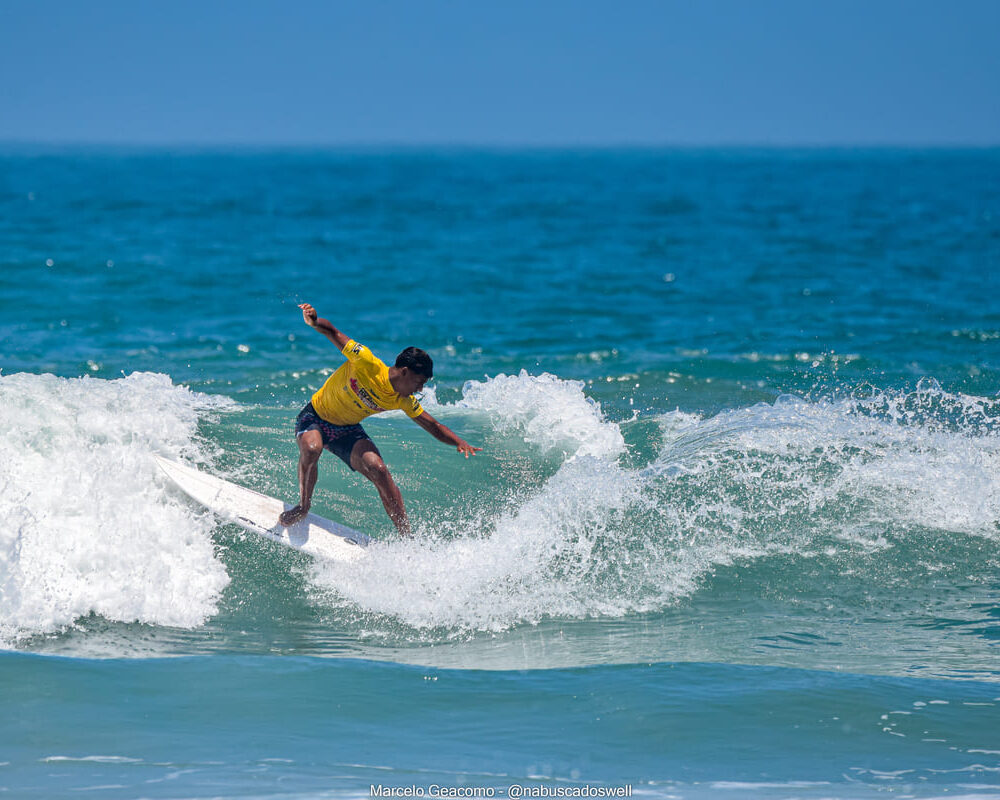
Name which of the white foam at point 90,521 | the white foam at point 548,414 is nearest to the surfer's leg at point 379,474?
the white foam at point 90,521

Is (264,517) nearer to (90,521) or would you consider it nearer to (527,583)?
(90,521)

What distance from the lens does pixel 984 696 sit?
5.61 meters

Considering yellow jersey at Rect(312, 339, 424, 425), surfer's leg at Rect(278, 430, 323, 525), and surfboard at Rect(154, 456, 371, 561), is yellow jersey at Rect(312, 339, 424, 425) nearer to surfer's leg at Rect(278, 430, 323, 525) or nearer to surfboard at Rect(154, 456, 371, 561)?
surfer's leg at Rect(278, 430, 323, 525)

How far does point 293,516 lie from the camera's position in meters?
7.48

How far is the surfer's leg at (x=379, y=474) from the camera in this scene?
23.4 ft

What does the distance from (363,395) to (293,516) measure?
114 cm

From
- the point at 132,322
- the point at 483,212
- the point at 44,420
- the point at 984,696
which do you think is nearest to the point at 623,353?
the point at 132,322

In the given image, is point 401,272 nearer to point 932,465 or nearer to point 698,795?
point 932,465

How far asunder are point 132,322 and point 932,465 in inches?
528

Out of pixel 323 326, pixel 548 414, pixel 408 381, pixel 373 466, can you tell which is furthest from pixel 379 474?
pixel 548 414

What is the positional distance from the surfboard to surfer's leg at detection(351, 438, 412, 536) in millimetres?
334

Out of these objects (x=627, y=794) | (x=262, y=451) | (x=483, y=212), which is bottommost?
(x=627, y=794)

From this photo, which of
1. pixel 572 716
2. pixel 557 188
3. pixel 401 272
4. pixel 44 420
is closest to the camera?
pixel 572 716

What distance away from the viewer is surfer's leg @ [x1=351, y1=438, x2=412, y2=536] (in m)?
7.12
